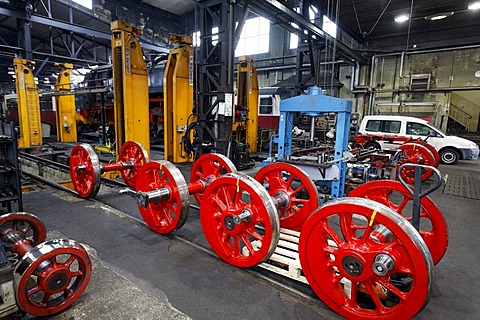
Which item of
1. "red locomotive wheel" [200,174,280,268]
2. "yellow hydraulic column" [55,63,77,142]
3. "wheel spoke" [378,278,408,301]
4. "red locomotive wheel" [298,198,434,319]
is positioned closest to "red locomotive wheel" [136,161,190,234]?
"red locomotive wheel" [200,174,280,268]

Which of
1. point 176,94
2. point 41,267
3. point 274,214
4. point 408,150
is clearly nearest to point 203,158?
point 274,214

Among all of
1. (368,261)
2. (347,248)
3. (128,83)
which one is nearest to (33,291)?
(347,248)

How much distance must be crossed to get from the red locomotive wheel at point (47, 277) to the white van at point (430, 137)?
9.83m

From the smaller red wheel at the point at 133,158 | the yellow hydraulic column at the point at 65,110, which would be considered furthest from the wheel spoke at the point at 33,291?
the yellow hydraulic column at the point at 65,110

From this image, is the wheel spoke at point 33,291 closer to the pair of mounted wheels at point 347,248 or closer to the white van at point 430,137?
the pair of mounted wheels at point 347,248

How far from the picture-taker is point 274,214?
2.45 meters

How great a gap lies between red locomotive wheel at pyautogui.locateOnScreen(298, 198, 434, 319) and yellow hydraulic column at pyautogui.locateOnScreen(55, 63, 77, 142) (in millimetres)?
12486

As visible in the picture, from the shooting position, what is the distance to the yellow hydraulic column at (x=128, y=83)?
5910 mm

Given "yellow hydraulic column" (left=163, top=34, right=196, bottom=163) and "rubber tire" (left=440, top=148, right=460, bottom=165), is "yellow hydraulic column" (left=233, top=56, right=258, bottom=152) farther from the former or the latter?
"rubber tire" (left=440, top=148, right=460, bottom=165)

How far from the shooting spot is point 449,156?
9.55 meters

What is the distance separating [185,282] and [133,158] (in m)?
3.28

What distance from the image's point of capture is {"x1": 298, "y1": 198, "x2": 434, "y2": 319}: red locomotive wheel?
174cm

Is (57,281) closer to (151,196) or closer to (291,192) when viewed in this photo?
(151,196)

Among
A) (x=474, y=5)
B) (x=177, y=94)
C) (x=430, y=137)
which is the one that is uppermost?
(x=474, y=5)
